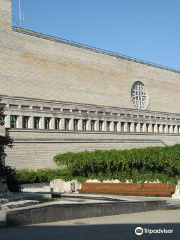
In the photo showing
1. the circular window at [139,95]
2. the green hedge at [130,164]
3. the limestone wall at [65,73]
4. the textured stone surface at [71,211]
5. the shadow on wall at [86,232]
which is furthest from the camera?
the circular window at [139,95]

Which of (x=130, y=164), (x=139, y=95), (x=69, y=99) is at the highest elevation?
(x=139, y=95)

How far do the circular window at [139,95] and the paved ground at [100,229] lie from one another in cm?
4034

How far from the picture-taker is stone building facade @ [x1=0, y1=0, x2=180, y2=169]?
117 ft

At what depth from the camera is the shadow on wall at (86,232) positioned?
35.2ft

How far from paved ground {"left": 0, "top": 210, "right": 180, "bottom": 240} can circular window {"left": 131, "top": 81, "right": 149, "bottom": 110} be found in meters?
40.3

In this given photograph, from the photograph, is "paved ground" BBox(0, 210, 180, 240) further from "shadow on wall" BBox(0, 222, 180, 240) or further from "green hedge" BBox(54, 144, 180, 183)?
"green hedge" BBox(54, 144, 180, 183)

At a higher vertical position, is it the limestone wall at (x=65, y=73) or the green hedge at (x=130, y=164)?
the limestone wall at (x=65, y=73)

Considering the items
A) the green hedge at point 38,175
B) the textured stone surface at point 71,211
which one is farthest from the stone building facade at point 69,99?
the textured stone surface at point 71,211

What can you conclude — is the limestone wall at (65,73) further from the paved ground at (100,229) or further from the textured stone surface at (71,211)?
the paved ground at (100,229)

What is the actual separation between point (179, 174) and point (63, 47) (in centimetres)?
2440

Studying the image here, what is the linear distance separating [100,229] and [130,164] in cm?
1552

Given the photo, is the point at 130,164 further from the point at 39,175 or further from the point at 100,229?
the point at 100,229

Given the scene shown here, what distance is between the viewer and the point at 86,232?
37.8 ft

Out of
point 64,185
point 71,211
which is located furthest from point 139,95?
point 71,211
